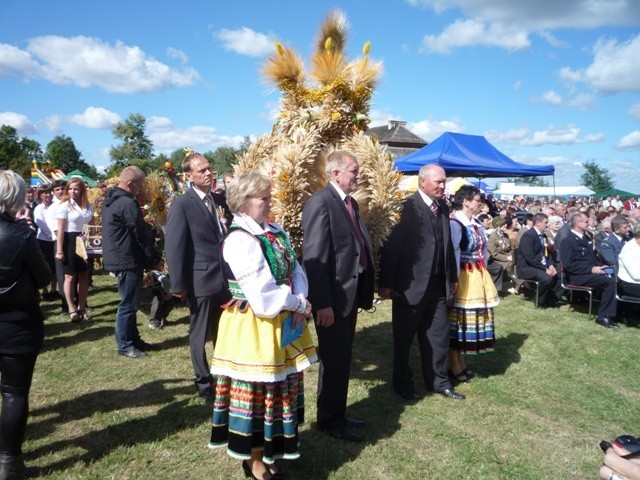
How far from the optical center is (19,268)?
2842 mm

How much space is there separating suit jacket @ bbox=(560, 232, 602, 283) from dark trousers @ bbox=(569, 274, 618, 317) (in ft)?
0.47

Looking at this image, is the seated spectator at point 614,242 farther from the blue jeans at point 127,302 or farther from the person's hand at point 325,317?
the blue jeans at point 127,302

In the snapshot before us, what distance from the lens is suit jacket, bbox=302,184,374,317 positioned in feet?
11.0

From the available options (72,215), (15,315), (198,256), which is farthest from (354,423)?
(72,215)

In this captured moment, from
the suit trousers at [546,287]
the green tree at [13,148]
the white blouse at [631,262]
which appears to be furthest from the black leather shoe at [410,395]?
the green tree at [13,148]

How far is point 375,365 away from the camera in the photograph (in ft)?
17.4

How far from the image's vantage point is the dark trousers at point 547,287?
8352mm

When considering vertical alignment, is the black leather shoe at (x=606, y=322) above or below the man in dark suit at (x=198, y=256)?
below

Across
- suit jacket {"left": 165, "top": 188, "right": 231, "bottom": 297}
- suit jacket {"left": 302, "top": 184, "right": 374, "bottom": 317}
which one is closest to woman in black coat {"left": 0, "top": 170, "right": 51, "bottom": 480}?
suit jacket {"left": 165, "top": 188, "right": 231, "bottom": 297}

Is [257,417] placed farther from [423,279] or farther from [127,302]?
[127,302]

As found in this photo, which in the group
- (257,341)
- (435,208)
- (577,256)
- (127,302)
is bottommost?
(127,302)

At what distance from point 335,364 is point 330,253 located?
0.83 m

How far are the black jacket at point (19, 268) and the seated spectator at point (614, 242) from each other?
8.75m

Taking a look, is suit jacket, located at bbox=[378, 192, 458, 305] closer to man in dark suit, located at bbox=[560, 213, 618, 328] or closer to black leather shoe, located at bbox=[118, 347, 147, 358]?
black leather shoe, located at bbox=[118, 347, 147, 358]
